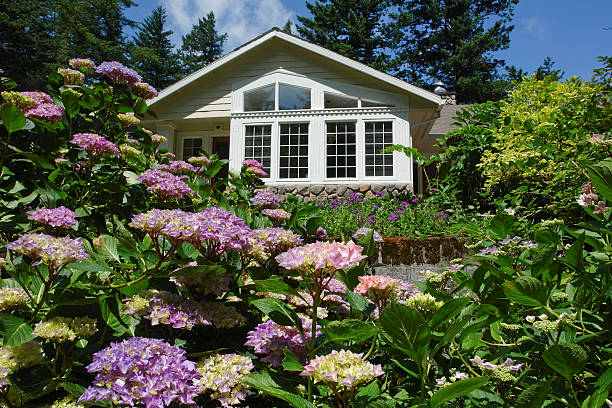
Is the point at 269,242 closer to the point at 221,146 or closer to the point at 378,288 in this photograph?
the point at 378,288

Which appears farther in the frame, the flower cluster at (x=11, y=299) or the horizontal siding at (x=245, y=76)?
the horizontal siding at (x=245, y=76)

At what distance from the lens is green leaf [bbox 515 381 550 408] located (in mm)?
720

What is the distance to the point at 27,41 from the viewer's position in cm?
2756

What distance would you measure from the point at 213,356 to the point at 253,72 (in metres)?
9.22

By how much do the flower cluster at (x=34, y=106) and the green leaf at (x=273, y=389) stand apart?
1.93 metres

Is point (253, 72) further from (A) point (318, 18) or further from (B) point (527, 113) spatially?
(A) point (318, 18)

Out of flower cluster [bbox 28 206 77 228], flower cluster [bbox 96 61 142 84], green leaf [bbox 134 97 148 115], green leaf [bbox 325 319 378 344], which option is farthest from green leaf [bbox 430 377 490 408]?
flower cluster [bbox 96 61 142 84]

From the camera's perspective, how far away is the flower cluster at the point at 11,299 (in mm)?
1137

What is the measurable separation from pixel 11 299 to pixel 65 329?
0.85 ft

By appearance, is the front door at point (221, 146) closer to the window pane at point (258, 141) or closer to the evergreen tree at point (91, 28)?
the window pane at point (258, 141)

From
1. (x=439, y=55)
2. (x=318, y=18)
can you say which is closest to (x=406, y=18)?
(x=439, y=55)

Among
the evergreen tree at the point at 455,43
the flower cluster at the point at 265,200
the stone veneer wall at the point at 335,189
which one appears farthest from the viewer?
the evergreen tree at the point at 455,43

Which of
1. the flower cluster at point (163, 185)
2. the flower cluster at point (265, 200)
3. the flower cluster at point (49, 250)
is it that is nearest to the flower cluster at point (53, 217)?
the flower cluster at point (49, 250)

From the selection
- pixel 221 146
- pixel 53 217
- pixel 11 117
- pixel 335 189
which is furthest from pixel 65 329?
pixel 221 146
